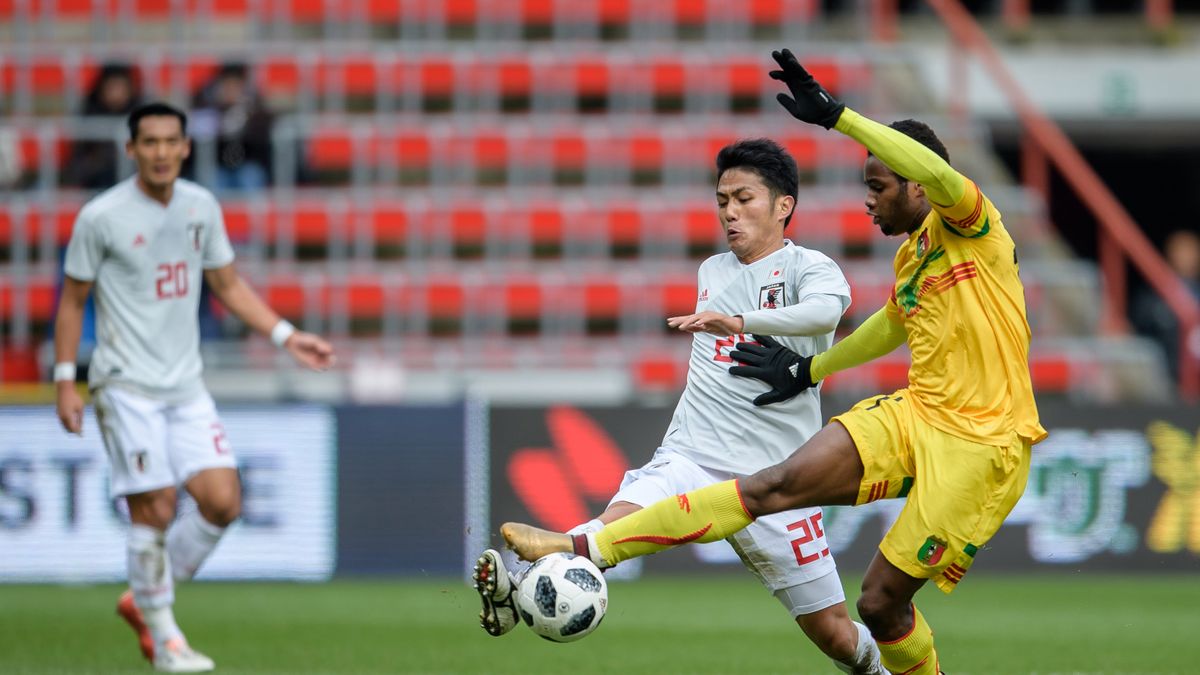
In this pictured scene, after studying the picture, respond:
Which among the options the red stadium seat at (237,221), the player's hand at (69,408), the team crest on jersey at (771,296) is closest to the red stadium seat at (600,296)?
the red stadium seat at (237,221)

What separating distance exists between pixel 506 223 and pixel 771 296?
9119 mm

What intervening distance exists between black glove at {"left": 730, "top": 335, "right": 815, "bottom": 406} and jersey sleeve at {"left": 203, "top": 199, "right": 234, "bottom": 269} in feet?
9.04

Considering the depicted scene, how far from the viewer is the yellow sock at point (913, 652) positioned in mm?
5668

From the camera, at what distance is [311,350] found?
7434 millimetres

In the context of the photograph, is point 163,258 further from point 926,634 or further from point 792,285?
point 926,634

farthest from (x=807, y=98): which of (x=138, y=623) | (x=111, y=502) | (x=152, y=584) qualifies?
(x=111, y=502)

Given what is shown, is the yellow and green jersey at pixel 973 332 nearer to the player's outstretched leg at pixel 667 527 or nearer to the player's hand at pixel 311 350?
the player's outstretched leg at pixel 667 527

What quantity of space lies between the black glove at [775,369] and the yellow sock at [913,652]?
2.82 ft

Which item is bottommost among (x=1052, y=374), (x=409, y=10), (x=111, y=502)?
(x=111, y=502)

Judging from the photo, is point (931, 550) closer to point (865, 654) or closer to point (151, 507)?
point (865, 654)

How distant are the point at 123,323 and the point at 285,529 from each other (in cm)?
426

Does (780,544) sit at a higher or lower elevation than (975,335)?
lower

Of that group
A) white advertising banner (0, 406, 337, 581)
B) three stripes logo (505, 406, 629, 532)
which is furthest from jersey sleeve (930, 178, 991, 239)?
white advertising banner (0, 406, 337, 581)

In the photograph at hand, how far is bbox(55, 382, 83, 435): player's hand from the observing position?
23.7 feet
